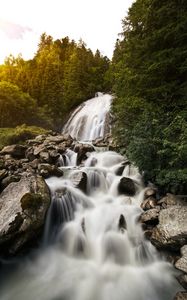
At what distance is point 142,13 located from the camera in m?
10.4

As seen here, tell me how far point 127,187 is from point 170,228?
318cm

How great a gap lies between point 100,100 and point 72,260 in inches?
791

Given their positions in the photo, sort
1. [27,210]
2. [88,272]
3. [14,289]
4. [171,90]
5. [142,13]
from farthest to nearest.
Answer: [142,13] → [171,90] → [27,210] → [88,272] → [14,289]

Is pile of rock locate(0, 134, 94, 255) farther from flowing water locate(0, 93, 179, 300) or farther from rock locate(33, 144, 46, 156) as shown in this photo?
rock locate(33, 144, 46, 156)

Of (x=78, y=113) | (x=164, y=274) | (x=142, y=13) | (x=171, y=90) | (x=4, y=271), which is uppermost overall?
(x=142, y=13)

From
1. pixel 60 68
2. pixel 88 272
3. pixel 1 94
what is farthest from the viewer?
pixel 60 68

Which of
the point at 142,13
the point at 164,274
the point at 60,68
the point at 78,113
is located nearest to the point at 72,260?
the point at 164,274

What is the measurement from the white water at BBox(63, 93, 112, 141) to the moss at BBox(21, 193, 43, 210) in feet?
41.3

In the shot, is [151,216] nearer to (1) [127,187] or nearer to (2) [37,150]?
(1) [127,187]

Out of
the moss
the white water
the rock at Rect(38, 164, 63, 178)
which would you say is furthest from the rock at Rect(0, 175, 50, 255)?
the white water

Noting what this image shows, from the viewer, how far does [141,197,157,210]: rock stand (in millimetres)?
7986

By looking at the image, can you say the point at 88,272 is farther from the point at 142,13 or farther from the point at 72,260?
the point at 142,13

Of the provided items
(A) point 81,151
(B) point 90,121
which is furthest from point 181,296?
(B) point 90,121

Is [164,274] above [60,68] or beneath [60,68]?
beneath
